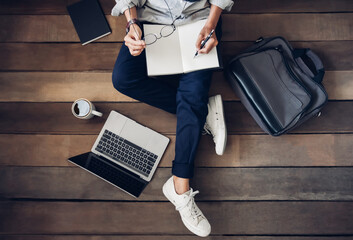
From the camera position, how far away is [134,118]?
1409 millimetres

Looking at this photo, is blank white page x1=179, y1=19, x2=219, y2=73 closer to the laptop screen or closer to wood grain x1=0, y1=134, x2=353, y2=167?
wood grain x1=0, y1=134, x2=353, y2=167

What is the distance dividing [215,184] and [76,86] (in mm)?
924

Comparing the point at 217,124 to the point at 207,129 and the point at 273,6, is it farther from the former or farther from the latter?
the point at 273,6

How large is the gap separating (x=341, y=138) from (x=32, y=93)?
1706mm

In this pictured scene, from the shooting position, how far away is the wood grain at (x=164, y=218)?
1358 mm

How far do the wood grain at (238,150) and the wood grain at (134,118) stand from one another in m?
Result: 0.04

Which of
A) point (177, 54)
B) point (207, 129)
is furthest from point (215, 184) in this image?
point (177, 54)

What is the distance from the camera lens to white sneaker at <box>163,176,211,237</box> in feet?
4.12

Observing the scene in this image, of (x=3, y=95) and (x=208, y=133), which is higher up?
(x=3, y=95)

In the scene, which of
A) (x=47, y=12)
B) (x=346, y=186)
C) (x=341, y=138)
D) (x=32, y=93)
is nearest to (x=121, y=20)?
(x=47, y=12)

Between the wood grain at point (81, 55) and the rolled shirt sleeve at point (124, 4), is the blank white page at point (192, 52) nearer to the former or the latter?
the rolled shirt sleeve at point (124, 4)

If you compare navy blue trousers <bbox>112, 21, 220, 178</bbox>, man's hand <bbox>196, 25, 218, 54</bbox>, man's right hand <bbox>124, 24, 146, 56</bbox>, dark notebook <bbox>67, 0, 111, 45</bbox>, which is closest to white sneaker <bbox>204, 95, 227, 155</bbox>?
navy blue trousers <bbox>112, 21, 220, 178</bbox>

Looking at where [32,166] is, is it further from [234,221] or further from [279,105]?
[279,105]

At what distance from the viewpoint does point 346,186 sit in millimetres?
1383
